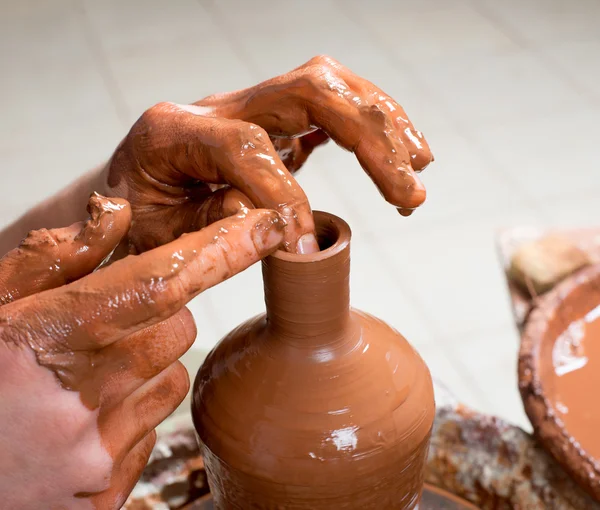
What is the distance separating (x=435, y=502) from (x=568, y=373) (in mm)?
478

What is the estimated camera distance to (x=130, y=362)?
38.2 inches

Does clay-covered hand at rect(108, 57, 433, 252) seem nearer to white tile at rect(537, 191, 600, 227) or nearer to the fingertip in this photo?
the fingertip

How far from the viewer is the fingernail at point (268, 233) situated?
A: 91cm

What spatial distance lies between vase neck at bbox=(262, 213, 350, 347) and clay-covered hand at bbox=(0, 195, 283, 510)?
75 millimetres

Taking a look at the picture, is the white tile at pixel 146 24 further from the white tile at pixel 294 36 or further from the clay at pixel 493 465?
the clay at pixel 493 465

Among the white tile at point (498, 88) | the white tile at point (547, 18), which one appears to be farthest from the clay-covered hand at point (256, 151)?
the white tile at point (547, 18)

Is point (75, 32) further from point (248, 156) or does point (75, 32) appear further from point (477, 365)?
point (248, 156)

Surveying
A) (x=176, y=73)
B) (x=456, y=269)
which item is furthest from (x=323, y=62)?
(x=176, y=73)

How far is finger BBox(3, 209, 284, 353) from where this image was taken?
2.78 ft

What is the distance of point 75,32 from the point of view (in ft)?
14.5

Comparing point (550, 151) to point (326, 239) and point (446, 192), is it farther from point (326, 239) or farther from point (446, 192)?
point (326, 239)

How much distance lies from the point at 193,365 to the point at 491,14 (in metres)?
3.62

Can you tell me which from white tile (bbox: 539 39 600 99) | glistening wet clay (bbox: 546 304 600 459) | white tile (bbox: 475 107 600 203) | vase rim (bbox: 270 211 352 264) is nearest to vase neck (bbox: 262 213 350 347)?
vase rim (bbox: 270 211 352 264)

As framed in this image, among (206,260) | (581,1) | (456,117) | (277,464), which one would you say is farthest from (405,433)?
(581,1)
